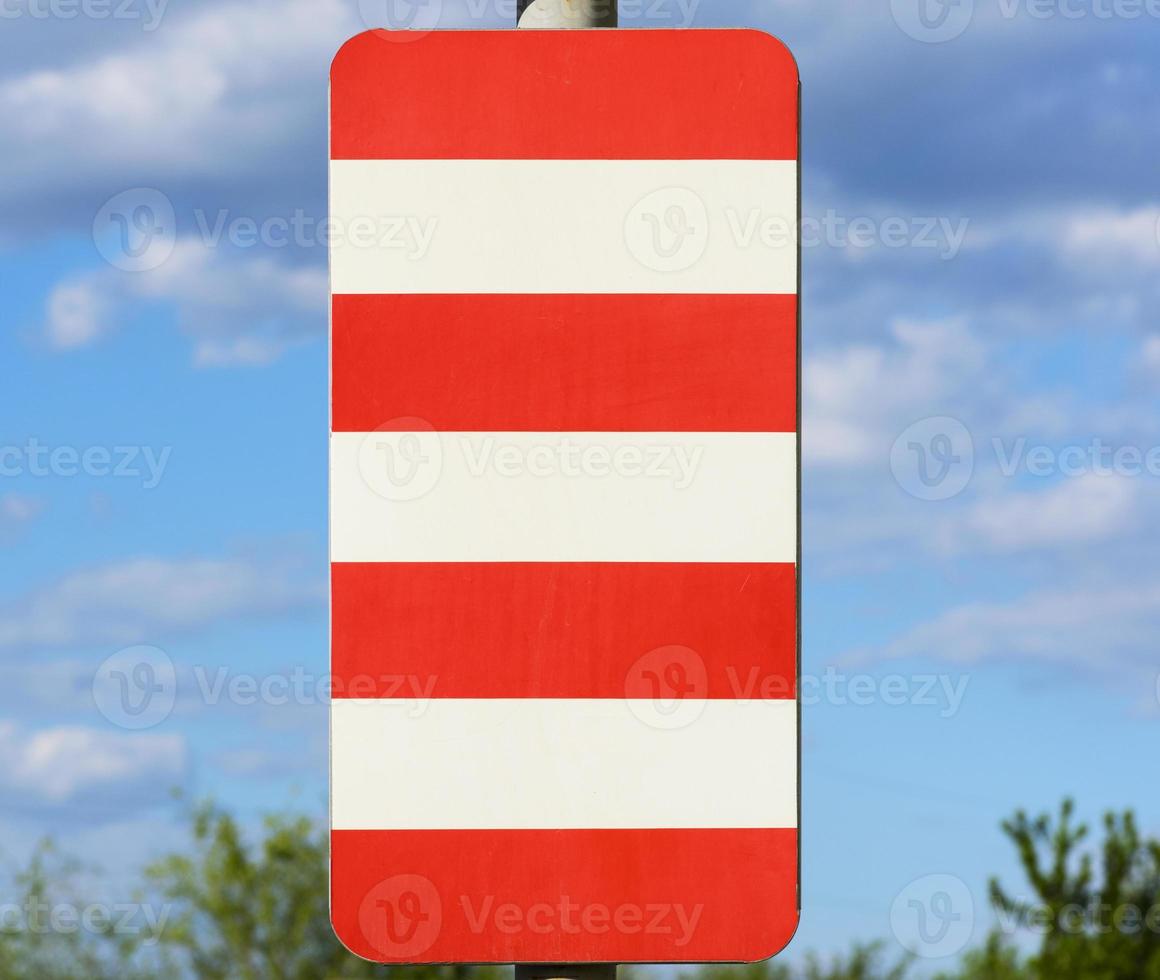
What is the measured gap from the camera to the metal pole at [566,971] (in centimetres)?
194

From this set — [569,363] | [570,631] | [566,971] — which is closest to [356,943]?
[566,971]

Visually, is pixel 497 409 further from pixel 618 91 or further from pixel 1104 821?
pixel 1104 821

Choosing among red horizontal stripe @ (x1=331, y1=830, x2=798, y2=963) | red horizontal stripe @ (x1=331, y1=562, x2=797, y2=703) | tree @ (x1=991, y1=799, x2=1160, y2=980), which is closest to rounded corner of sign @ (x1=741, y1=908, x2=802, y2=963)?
red horizontal stripe @ (x1=331, y1=830, x2=798, y2=963)

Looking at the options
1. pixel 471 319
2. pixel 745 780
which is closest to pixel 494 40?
pixel 471 319

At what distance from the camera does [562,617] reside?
1.96 metres

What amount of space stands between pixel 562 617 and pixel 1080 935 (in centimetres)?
1584

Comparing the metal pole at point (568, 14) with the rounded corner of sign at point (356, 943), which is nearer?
the rounded corner of sign at point (356, 943)

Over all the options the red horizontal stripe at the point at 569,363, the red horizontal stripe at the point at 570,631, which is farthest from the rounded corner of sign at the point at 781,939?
the red horizontal stripe at the point at 569,363

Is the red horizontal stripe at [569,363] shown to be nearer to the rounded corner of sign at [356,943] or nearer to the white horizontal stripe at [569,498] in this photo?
the white horizontal stripe at [569,498]

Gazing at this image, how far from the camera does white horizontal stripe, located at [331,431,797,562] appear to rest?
1.96 m

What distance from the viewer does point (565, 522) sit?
1.97 m

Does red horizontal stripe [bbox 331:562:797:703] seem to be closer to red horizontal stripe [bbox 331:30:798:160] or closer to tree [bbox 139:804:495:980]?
red horizontal stripe [bbox 331:30:798:160]

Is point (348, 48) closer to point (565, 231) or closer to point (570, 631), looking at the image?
point (565, 231)

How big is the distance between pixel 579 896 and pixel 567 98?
1.05m
